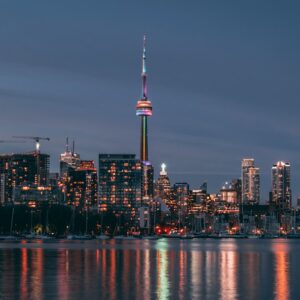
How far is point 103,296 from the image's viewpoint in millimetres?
59750

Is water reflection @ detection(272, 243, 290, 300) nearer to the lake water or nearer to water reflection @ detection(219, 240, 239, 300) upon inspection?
the lake water

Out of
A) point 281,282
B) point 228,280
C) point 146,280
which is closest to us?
point 281,282

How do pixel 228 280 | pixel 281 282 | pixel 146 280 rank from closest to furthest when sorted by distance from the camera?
pixel 281 282
pixel 146 280
pixel 228 280

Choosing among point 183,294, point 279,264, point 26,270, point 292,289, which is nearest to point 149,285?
point 183,294

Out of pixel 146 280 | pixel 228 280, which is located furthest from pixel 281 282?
pixel 146 280

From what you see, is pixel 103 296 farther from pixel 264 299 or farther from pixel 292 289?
pixel 292 289

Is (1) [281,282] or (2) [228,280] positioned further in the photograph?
(2) [228,280]

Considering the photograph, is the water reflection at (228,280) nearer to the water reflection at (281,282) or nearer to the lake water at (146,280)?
the lake water at (146,280)

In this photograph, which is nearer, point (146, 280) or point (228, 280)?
point (146, 280)

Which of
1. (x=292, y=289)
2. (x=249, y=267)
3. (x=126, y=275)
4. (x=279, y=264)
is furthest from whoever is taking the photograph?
(x=279, y=264)

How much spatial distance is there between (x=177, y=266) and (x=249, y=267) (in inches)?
300

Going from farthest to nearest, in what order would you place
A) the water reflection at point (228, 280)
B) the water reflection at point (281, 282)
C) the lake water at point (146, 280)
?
the water reflection at point (281, 282)
the water reflection at point (228, 280)
the lake water at point (146, 280)

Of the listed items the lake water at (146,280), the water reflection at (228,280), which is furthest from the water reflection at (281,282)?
the water reflection at (228,280)

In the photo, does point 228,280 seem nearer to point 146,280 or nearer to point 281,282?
point 281,282
